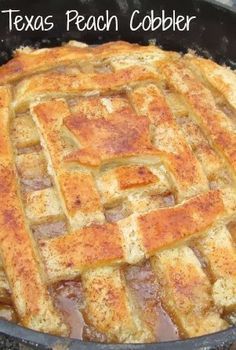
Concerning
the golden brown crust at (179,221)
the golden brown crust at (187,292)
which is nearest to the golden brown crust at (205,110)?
the golden brown crust at (179,221)

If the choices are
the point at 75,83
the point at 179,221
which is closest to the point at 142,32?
the point at 75,83

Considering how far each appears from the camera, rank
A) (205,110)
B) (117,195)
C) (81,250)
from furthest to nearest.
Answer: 1. (205,110)
2. (117,195)
3. (81,250)

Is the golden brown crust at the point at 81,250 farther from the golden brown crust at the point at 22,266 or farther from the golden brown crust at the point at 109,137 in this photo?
the golden brown crust at the point at 109,137

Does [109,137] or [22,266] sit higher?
[109,137]

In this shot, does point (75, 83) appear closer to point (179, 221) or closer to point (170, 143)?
point (170, 143)

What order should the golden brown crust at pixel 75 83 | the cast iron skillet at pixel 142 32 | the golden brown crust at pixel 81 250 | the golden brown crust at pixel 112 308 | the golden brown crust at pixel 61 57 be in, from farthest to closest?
1. the cast iron skillet at pixel 142 32
2. the golden brown crust at pixel 61 57
3. the golden brown crust at pixel 75 83
4. the golden brown crust at pixel 81 250
5. the golden brown crust at pixel 112 308

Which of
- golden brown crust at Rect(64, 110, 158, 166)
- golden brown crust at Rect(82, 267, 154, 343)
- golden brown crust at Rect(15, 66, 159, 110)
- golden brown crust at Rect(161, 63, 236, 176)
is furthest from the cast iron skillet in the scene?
golden brown crust at Rect(82, 267, 154, 343)

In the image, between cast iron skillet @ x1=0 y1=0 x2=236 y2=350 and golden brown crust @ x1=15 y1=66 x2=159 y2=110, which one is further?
cast iron skillet @ x1=0 y1=0 x2=236 y2=350

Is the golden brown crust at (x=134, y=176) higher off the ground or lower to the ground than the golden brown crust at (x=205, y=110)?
lower

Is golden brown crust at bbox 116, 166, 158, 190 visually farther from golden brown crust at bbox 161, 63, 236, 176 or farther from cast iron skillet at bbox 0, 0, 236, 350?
cast iron skillet at bbox 0, 0, 236, 350
